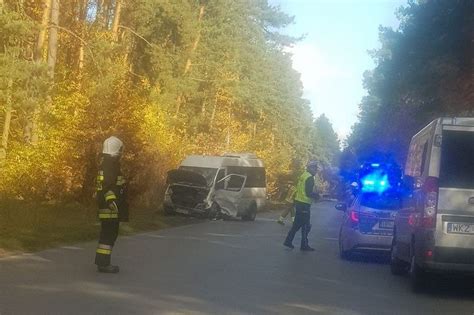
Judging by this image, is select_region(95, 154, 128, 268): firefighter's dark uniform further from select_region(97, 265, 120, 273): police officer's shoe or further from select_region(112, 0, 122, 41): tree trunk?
select_region(112, 0, 122, 41): tree trunk

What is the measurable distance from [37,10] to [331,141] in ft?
464

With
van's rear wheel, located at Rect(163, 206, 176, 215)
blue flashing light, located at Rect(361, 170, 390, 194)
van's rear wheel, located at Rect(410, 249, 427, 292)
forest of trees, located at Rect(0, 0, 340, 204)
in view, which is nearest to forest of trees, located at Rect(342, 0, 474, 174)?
van's rear wheel, located at Rect(163, 206, 176, 215)

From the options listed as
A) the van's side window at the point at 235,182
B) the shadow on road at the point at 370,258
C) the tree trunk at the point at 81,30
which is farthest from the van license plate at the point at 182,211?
the shadow on road at the point at 370,258

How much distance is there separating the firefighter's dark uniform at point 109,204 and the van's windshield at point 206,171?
765 inches

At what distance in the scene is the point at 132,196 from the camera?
30.8 meters

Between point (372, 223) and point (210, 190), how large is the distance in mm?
15577

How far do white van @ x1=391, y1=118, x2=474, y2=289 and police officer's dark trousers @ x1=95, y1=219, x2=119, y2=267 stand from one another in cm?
454

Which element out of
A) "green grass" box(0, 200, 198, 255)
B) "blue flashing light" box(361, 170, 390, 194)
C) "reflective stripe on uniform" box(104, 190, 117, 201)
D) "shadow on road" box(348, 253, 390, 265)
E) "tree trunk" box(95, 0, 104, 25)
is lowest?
"green grass" box(0, 200, 198, 255)

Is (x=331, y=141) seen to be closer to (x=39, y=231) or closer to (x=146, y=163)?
(x=146, y=163)

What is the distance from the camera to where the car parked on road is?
616 inches

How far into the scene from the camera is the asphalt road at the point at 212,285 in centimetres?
920

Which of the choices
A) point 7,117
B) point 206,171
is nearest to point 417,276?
point 206,171

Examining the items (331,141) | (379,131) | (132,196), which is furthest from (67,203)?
(331,141)


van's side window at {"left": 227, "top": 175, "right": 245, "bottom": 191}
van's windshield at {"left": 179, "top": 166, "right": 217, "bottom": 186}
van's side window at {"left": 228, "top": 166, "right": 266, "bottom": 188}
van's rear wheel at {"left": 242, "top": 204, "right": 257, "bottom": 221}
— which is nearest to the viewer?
van's windshield at {"left": 179, "top": 166, "right": 217, "bottom": 186}
